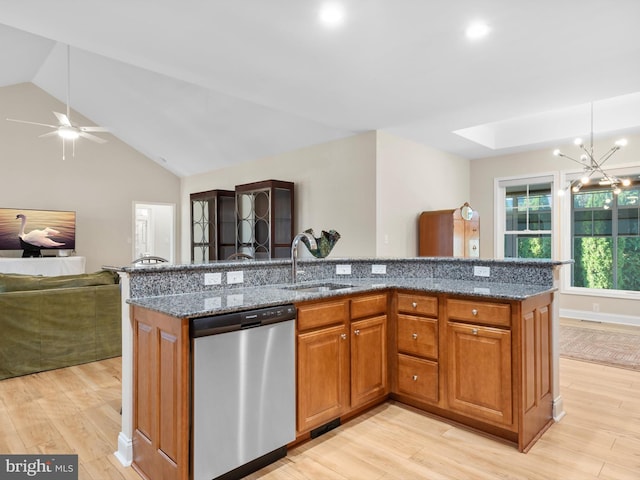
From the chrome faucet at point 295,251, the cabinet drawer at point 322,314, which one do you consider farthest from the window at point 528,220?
the cabinet drawer at point 322,314

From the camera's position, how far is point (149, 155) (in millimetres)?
8016

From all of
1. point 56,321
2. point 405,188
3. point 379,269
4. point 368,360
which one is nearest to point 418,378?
point 368,360

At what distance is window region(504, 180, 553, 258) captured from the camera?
6121 mm

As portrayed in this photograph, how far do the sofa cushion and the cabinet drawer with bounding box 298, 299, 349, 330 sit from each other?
272 centimetres

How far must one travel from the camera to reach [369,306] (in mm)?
2770

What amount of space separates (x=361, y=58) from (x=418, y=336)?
2125mm

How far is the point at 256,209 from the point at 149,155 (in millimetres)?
3534

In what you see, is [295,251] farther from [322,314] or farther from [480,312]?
[480,312]

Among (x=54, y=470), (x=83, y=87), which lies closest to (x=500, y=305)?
(x=54, y=470)

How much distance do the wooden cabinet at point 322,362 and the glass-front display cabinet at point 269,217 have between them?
322cm

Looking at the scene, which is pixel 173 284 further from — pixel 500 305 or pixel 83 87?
pixel 83 87

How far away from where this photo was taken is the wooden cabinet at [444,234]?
5102 millimetres

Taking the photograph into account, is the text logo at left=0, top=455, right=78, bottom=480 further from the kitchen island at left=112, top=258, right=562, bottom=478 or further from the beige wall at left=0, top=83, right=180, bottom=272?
the beige wall at left=0, top=83, right=180, bottom=272

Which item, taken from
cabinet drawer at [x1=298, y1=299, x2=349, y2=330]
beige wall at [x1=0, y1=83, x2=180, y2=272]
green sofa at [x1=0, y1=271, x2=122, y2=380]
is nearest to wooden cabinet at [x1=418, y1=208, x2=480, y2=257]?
cabinet drawer at [x1=298, y1=299, x2=349, y2=330]
